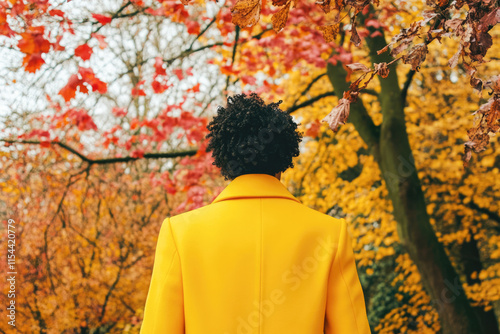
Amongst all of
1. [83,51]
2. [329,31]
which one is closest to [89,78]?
[83,51]

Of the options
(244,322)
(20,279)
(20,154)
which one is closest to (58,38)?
(244,322)

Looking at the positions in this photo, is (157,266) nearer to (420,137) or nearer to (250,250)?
(250,250)

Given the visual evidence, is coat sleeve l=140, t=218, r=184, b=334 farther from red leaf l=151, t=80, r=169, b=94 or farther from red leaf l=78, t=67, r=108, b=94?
red leaf l=151, t=80, r=169, b=94

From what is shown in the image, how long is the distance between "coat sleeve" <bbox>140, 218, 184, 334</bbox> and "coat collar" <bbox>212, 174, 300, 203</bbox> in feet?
0.90

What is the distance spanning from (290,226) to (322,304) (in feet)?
0.95

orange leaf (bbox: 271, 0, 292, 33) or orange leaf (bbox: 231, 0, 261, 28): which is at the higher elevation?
orange leaf (bbox: 271, 0, 292, 33)

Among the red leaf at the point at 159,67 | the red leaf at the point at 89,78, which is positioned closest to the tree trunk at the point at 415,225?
the red leaf at the point at 159,67

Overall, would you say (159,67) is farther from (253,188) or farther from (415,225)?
(253,188)

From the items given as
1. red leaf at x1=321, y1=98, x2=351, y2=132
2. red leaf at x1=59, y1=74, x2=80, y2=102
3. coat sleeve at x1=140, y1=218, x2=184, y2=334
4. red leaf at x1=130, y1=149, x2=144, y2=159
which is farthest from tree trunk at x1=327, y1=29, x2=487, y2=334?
coat sleeve at x1=140, y1=218, x2=184, y2=334

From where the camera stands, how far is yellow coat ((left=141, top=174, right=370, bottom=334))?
4.93 ft

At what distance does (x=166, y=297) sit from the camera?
59.1 inches

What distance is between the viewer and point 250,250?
5.08ft

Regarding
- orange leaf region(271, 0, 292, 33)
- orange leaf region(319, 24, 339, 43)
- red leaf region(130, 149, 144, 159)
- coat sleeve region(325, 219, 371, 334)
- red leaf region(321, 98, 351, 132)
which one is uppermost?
red leaf region(130, 149, 144, 159)

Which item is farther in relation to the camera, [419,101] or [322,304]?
[419,101]
